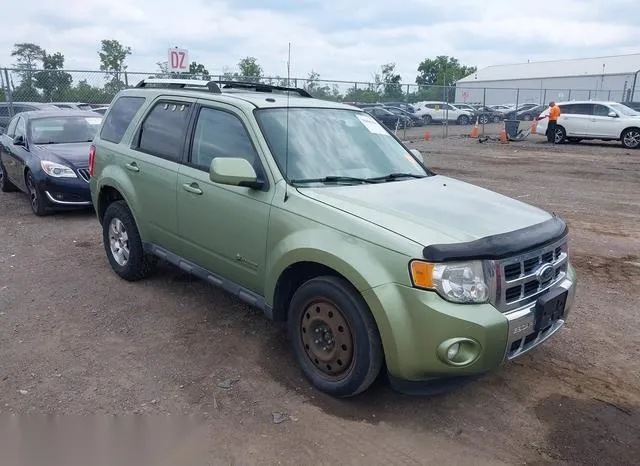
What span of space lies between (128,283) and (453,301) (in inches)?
145

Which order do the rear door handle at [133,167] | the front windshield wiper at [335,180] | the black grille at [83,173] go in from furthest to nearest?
the black grille at [83,173], the rear door handle at [133,167], the front windshield wiper at [335,180]

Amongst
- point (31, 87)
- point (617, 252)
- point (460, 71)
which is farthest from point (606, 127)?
point (460, 71)

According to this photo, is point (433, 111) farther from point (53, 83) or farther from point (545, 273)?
point (545, 273)

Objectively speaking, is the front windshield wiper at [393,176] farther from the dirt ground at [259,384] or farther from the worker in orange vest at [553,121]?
the worker in orange vest at [553,121]

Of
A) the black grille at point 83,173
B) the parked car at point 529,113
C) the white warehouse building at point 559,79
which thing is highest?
the white warehouse building at point 559,79

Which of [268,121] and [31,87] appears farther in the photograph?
[31,87]

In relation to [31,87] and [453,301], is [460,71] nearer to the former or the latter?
[31,87]

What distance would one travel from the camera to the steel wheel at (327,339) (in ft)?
11.0

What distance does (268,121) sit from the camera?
13.3 feet

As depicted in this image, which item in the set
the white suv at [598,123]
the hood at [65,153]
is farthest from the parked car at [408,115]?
the hood at [65,153]

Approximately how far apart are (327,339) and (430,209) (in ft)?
3.42

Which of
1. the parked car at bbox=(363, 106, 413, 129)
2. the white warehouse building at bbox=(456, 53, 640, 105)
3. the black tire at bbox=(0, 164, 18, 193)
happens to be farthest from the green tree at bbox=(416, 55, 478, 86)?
the black tire at bbox=(0, 164, 18, 193)

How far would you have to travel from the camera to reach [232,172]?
143 inches

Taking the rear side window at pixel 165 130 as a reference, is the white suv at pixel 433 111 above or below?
above
